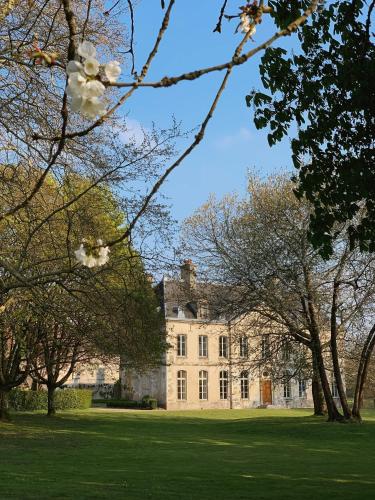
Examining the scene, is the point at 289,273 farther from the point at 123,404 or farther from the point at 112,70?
the point at 123,404

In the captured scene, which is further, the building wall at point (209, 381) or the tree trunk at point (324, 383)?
the building wall at point (209, 381)

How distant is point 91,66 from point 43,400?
35.3m

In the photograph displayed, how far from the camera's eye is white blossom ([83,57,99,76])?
149 cm

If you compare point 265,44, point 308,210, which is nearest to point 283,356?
point 308,210

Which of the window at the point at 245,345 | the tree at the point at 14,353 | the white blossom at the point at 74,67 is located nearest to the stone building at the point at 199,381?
the window at the point at 245,345

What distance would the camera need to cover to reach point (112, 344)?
13.6 m

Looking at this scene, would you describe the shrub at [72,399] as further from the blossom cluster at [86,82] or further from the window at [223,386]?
the blossom cluster at [86,82]

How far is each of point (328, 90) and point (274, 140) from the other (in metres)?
1.10

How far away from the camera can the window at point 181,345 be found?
4597cm

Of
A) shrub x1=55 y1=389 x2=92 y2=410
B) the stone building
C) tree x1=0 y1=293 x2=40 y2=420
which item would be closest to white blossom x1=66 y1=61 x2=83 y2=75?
tree x1=0 y1=293 x2=40 y2=420

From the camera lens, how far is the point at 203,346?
1864 inches

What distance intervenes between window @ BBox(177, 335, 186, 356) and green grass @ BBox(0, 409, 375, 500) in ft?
79.4

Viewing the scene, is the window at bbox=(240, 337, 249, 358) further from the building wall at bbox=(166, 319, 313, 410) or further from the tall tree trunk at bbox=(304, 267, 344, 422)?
the building wall at bbox=(166, 319, 313, 410)

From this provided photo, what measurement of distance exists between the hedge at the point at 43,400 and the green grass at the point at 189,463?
1216 centimetres
